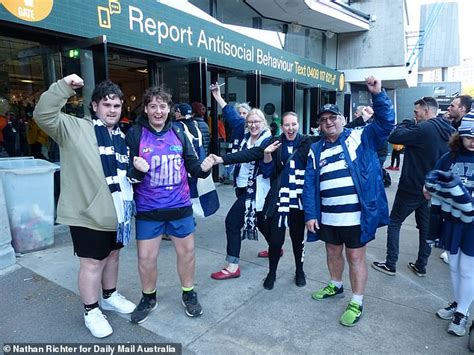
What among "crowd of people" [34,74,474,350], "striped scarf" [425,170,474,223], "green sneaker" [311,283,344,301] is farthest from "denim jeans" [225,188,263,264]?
"striped scarf" [425,170,474,223]

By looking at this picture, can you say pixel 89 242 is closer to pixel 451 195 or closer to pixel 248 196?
pixel 248 196

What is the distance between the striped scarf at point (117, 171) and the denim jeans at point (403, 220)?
2.74 m

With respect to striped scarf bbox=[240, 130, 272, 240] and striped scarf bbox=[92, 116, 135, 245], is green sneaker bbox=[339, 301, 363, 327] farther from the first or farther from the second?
striped scarf bbox=[92, 116, 135, 245]

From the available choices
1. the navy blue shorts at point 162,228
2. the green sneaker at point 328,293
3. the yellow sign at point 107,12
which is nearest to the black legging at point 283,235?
the green sneaker at point 328,293

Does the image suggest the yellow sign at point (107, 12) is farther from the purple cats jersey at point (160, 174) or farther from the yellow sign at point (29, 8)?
the purple cats jersey at point (160, 174)

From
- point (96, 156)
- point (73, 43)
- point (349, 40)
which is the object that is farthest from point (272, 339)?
point (349, 40)

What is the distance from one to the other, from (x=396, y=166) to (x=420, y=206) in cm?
907

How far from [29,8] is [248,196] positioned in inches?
137

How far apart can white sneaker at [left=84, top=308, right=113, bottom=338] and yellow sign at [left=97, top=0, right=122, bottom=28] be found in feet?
13.6

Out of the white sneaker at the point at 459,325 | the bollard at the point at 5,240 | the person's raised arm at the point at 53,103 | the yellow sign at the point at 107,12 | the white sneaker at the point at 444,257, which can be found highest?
the yellow sign at the point at 107,12

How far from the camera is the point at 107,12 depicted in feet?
17.0

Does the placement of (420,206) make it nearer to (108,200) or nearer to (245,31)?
(108,200)

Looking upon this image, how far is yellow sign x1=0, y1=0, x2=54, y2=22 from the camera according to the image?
13.4 ft

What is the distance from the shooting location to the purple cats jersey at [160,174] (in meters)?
2.67
